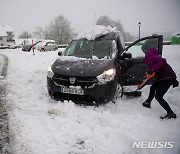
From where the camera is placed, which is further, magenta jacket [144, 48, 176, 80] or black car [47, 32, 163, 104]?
black car [47, 32, 163, 104]

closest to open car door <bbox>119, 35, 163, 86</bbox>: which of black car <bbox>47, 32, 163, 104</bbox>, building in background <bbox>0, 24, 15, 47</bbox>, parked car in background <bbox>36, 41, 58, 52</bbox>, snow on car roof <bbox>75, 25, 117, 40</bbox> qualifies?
black car <bbox>47, 32, 163, 104</bbox>

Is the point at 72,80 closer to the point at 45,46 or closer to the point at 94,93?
the point at 94,93

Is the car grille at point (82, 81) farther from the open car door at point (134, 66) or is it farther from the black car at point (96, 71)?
the open car door at point (134, 66)

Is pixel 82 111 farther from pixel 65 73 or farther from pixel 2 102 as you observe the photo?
pixel 2 102

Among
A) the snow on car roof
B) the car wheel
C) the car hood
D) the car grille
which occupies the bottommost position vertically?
the car wheel

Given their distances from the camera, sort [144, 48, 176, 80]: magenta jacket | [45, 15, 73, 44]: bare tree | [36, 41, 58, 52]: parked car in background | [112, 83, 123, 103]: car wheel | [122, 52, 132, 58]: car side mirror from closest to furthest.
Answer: [144, 48, 176, 80]: magenta jacket, [112, 83, 123, 103]: car wheel, [122, 52, 132, 58]: car side mirror, [36, 41, 58, 52]: parked car in background, [45, 15, 73, 44]: bare tree

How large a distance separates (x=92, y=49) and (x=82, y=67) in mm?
1256

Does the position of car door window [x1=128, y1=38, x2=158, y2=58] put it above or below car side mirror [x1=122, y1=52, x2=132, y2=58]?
above

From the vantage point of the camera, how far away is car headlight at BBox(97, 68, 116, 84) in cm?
473

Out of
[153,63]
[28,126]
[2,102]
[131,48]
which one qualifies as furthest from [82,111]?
[131,48]

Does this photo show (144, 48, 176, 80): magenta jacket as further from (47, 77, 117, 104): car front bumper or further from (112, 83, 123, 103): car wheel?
(112, 83, 123, 103): car wheel

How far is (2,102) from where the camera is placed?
539 centimetres

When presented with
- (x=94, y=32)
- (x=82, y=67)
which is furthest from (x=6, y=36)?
(x=82, y=67)

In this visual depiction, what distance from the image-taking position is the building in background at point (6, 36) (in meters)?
82.8
